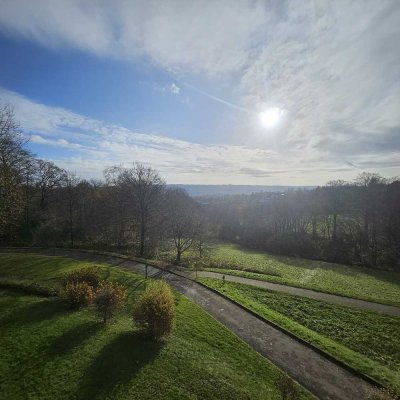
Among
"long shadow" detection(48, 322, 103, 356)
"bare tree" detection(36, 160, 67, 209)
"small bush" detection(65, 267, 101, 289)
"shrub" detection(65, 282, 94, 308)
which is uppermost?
"bare tree" detection(36, 160, 67, 209)

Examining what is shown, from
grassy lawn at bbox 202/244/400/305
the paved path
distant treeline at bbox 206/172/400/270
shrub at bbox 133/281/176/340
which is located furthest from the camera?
distant treeline at bbox 206/172/400/270

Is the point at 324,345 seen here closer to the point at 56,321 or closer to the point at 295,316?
the point at 295,316

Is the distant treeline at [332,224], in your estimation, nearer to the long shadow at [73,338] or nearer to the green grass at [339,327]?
the green grass at [339,327]

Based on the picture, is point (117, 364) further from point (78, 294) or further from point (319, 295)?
point (319, 295)

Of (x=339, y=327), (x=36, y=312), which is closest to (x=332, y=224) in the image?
(x=339, y=327)

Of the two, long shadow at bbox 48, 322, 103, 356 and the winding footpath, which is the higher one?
long shadow at bbox 48, 322, 103, 356

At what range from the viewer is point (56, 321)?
15.4 metres

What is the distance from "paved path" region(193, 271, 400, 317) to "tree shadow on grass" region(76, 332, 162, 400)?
52.8 ft

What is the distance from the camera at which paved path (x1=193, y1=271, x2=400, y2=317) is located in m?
22.9

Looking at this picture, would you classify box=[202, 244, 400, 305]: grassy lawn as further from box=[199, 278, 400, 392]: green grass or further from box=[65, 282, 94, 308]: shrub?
box=[65, 282, 94, 308]: shrub

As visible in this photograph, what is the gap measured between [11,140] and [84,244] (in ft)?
78.5

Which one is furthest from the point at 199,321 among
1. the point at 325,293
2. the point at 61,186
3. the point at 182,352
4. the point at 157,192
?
the point at 61,186

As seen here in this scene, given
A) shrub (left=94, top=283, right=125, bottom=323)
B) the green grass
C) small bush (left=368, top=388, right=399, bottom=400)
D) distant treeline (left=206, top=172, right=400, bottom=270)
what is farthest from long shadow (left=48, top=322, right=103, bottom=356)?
distant treeline (left=206, top=172, right=400, bottom=270)

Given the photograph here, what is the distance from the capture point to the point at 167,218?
44.1 m
